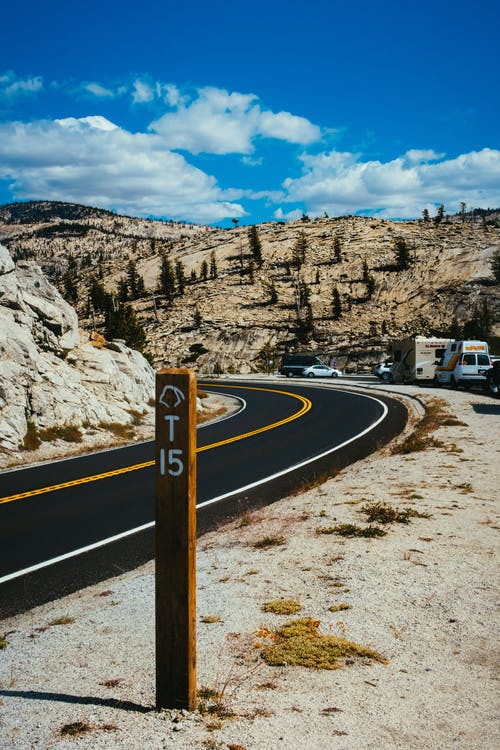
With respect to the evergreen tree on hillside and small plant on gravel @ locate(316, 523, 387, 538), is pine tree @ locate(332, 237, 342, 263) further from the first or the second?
small plant on gravel @ locate(316, 523, 387, 538)

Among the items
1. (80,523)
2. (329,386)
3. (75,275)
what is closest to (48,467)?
(80,523)

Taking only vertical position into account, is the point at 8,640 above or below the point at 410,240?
below

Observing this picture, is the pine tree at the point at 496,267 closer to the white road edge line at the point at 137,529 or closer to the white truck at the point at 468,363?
the white truck at the point at 468,363

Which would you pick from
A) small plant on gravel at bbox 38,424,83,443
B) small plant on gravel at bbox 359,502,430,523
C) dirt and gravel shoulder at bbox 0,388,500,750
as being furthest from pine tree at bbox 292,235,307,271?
dirt and gravel shoulder at bbox 0,388,500,750

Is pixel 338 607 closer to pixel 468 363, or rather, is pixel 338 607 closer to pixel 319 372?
pixel 468 363

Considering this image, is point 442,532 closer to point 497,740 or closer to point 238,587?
point 238,587

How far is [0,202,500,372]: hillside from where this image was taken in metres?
76.2

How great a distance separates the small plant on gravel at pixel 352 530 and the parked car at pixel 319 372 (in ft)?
164

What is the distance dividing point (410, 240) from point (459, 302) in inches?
1062

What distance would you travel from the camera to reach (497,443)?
49.6ft

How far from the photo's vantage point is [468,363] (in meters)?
34.0

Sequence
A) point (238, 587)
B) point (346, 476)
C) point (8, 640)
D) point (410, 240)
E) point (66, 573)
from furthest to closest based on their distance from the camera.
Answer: point (410, 240)
point (346, 476)
point (66, 573)
point (238, 587)
point (8, 640)

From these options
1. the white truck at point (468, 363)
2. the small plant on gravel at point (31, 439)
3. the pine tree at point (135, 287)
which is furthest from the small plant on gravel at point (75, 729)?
the pine tree at point (135, 287)

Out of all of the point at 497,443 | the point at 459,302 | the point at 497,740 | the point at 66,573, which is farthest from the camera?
the point at 459,302
